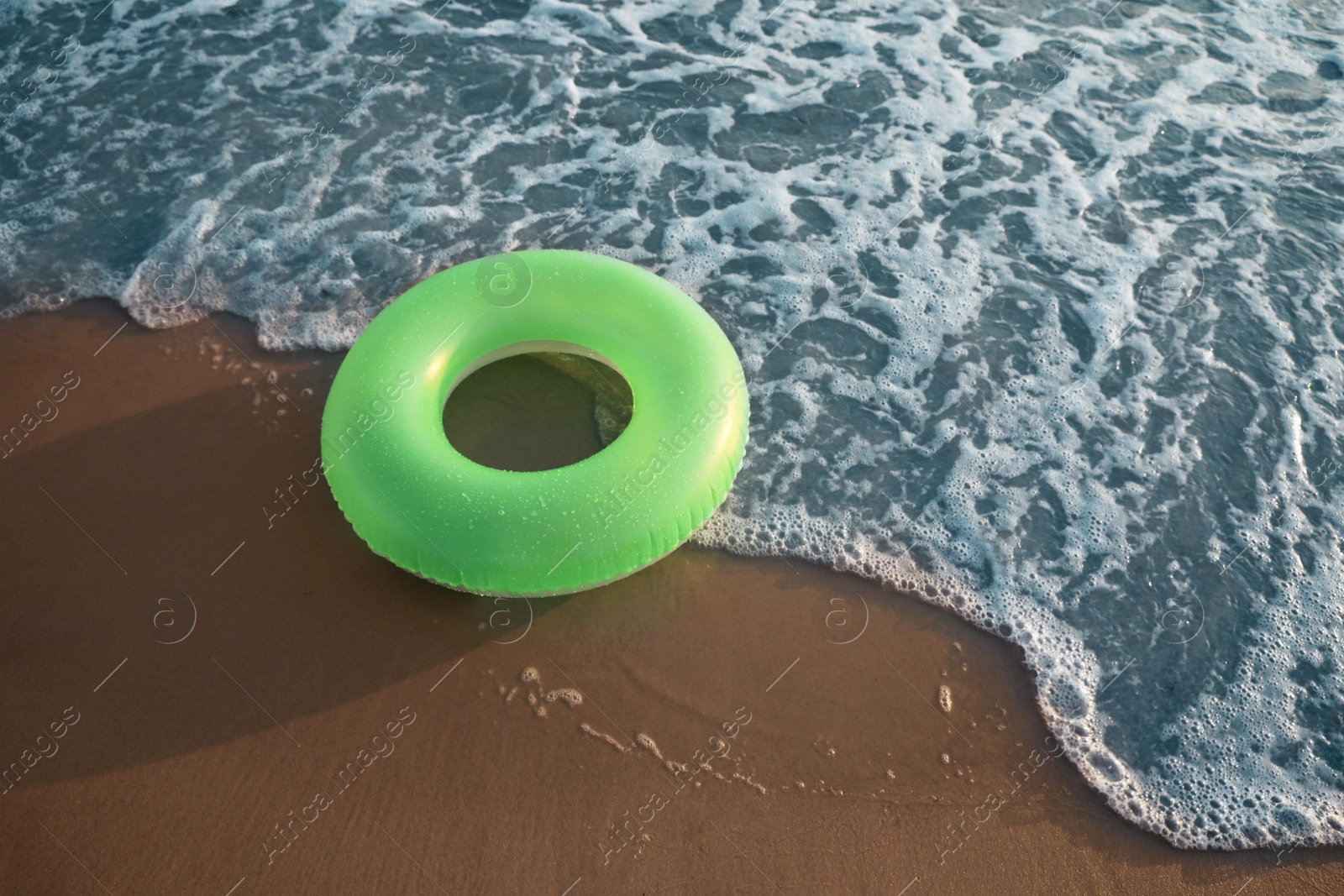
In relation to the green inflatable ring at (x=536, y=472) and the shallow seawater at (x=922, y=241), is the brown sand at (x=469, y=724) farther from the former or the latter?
the green inflatable ring at (x=536, y=472)

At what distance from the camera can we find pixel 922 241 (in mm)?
5172

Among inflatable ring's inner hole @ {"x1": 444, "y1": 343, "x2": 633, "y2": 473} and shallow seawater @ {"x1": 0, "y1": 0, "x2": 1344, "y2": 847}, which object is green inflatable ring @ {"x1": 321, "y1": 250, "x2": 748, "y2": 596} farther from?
shallow seawater @ {"x1": 0, "y1": 0, "x2": 1344, "y2": 847}

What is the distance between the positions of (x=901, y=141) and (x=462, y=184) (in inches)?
105

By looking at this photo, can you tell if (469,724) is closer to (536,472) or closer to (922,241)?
(536,472)

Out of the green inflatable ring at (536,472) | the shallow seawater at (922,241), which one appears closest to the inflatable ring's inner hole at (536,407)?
the green inflatable ring at (536,472)

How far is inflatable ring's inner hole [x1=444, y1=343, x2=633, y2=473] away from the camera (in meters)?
4.22

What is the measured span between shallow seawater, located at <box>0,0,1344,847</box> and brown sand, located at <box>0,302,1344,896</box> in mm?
305

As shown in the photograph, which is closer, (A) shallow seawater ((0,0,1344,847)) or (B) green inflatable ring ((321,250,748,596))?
(B) green inflatable ring ((321,250,748,596))

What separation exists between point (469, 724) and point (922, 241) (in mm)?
3529

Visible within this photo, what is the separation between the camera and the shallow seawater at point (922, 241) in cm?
390

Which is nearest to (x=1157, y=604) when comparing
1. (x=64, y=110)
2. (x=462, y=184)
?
(x=462, y=184)

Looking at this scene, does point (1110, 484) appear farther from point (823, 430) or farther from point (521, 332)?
point (521, 332)

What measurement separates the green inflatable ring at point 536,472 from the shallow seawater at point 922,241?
0.71 metres

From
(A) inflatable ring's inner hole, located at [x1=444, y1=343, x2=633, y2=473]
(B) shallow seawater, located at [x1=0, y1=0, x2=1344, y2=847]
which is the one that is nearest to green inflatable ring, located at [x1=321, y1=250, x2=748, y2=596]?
(A) inflatable ring's inner hole, located at [x1=444, y1=343, x2=633, y2=473]
